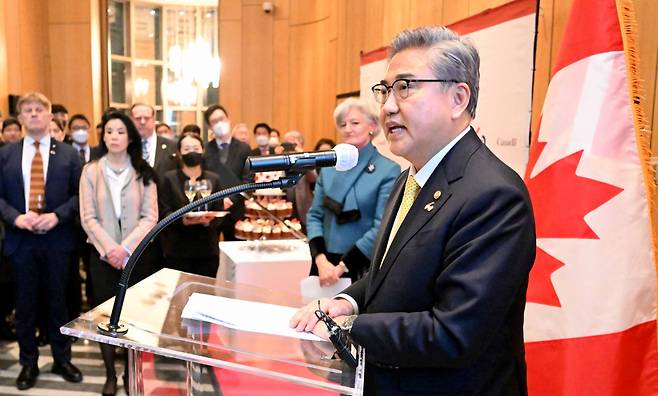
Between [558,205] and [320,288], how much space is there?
1.16m

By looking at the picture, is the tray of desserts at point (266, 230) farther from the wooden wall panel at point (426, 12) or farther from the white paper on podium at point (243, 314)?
the white paper on podium at point (243, 314)

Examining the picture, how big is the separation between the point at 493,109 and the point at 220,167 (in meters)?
2.41

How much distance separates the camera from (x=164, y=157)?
3984mm

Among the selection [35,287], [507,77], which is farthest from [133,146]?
[507,77]

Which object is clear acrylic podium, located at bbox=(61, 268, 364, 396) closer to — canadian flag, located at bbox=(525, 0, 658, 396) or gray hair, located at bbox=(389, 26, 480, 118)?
gray hair, located at bbox=(389, 26, 480, 118)

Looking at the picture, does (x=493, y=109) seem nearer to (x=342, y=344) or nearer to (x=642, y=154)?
(x=642, y=154)

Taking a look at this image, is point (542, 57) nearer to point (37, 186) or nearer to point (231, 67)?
point (37, 186)

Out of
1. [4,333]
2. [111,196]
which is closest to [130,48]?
[4,333]

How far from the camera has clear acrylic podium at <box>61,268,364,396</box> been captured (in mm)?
934

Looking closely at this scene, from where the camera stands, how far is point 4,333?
3.77 meters

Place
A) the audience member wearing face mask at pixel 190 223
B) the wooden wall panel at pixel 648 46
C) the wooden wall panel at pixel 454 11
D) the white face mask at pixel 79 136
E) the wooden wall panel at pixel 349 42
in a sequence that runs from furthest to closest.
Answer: the wooden wall panel at pixel 349 42
the white face mask at pixel 79 136
the wooden wall panel at pixel 454 11
the audience member wearing face mask at pixel 190 223
the wooden wall panel at pixel 648 46

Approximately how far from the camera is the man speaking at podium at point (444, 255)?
981mm

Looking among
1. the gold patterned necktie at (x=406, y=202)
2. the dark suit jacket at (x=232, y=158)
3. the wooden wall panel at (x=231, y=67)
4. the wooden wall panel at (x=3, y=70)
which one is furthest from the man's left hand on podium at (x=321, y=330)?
the wooden wall panel at (x=231, y=67)

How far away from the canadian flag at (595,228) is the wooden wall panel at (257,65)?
304 inches
